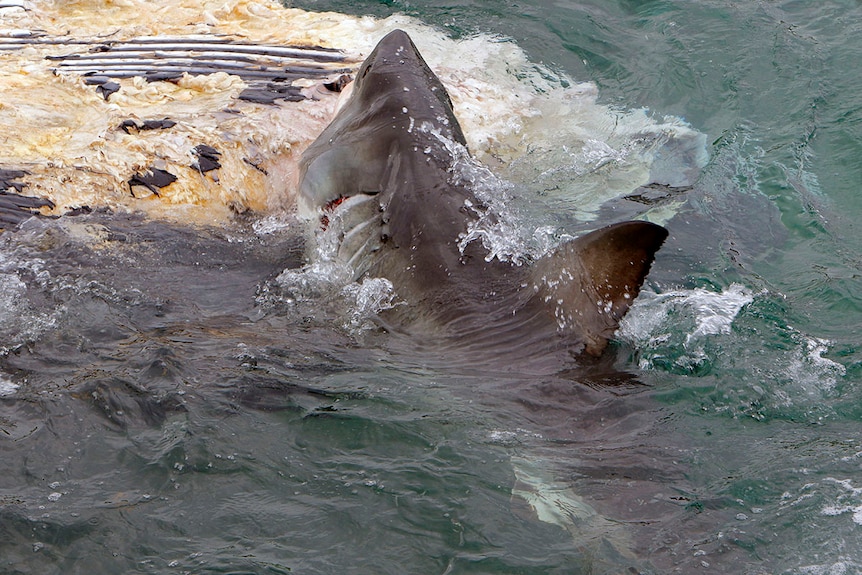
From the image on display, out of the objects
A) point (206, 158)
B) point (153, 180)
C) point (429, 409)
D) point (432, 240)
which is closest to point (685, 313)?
point (432, 240)

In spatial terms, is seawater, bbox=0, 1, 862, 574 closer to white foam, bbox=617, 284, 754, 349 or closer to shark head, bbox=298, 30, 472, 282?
white foam, bbox=617, 284, 754, 349

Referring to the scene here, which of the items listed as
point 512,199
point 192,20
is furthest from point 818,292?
point 192,20

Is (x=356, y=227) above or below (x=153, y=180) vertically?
above

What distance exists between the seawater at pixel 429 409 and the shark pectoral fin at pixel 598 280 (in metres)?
0.17

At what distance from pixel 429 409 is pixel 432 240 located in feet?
3.00

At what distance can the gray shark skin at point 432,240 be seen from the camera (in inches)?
156

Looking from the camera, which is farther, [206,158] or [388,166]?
[206,158]

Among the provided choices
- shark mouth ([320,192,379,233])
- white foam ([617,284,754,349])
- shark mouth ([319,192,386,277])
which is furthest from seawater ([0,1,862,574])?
shark mouth ([320,192,379,233])

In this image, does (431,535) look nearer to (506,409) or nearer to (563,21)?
(506,409)

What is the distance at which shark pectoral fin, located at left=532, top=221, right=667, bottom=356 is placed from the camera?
3873 millimetres

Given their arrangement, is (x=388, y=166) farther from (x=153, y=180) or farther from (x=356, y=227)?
(x=153, y=180)

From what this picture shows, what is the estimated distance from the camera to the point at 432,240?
434 cm

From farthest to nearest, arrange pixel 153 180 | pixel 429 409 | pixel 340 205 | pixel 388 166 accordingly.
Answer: pixel 153 180 → pixel 340 205 → pixel 388 166 → pixel 429 409

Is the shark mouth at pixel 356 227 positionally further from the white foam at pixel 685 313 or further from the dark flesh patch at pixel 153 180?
the white foam at pixel 685 313
